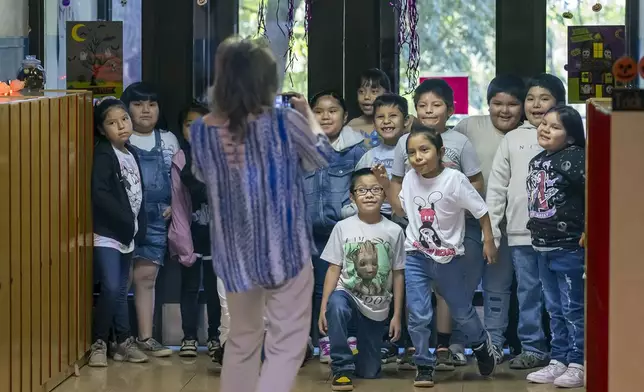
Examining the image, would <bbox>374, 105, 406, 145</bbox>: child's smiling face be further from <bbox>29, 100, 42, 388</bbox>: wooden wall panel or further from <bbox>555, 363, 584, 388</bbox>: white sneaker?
<bbox>29, 100, 42, 388</bbox>: wooden wall panel

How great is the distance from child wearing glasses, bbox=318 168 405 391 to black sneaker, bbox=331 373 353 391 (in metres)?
0.09

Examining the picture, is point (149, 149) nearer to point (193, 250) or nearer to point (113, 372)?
point (193, 250)

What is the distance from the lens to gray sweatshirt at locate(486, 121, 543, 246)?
5.16 metres

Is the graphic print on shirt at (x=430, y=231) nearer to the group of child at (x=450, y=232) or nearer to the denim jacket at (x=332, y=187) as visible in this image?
the group of child at (x=450, y=232)

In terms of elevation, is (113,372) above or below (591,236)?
below

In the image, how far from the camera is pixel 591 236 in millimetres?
3627

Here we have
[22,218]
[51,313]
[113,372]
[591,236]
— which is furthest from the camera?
[113,372]

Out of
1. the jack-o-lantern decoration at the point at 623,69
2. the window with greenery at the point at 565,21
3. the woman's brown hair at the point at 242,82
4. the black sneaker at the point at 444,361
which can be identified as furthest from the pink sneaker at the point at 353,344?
the jack-o-lantern decoration at the point at 623,69

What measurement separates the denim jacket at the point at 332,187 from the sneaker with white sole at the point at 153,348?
0.85 m

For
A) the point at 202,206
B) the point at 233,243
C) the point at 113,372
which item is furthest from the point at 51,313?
the point at 233,243

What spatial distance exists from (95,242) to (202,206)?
0.50 metres

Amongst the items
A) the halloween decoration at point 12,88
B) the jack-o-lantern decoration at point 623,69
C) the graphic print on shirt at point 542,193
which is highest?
the halloween decoration at point 12,88

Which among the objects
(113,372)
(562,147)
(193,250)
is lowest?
(113,372)

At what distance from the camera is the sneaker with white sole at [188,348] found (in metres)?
5.49
